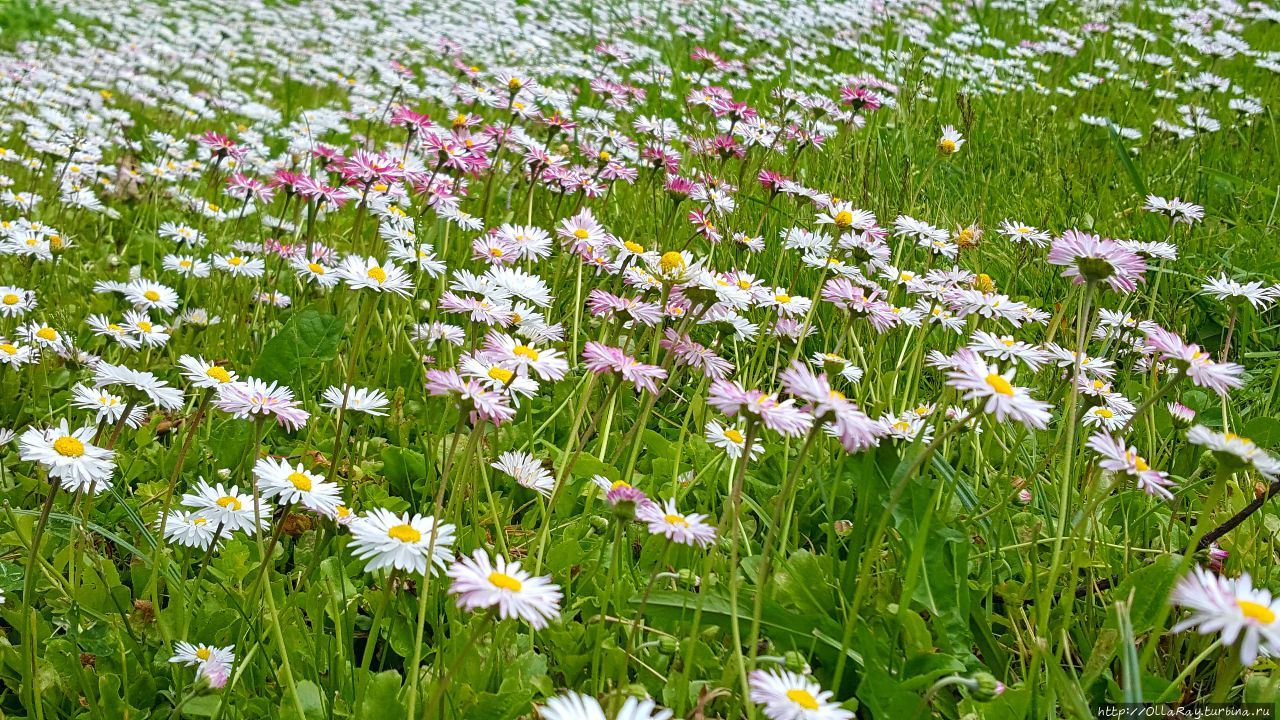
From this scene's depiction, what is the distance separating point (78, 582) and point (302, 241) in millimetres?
1577

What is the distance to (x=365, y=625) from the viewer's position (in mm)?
1521

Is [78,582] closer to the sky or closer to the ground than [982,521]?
closer to the ground

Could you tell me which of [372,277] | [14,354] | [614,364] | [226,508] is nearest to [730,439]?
[614,364]

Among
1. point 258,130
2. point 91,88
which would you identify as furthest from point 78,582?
point 91,88

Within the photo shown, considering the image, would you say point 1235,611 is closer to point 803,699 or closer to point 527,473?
point 803,699

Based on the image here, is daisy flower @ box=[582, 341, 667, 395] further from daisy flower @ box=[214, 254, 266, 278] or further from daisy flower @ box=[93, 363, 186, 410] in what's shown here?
daisy flower @ box=[214, 254, 266, 278]

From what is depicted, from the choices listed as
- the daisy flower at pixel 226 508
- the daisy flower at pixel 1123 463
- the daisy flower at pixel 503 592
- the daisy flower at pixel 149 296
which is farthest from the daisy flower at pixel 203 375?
the daisy flower at pixel 1123 463

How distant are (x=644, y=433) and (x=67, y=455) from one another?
1025mm

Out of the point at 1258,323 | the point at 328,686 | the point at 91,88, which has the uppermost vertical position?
the point at 1258,323

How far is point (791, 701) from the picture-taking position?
38.0 inches

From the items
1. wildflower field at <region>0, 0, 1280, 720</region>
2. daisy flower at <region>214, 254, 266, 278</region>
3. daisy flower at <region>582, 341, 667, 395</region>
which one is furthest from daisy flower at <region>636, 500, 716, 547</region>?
daisy flower at <region>214, 254, 266, 278</region>

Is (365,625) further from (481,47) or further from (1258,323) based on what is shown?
→ (481,47)

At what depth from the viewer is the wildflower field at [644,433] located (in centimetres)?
125

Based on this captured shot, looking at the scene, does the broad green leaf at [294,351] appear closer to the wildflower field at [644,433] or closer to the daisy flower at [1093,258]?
the wildflower field at [644,433]
